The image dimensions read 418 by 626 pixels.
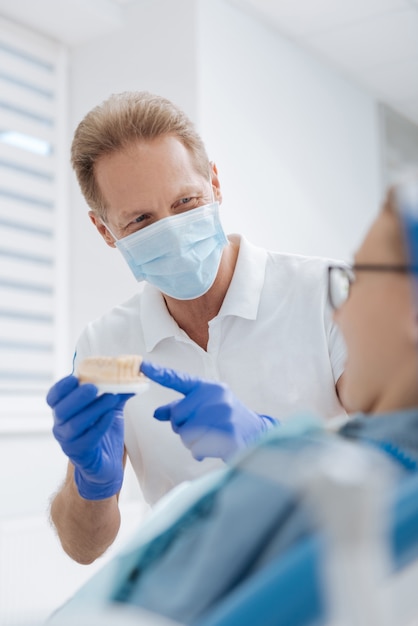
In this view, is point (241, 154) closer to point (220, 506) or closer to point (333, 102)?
point (333, 102)

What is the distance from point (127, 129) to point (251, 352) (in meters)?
0.53

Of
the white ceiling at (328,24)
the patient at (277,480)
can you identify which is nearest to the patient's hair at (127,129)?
the patient at (277,480)

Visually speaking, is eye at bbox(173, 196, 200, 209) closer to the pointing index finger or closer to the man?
the man

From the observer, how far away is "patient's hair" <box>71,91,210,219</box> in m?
1.74

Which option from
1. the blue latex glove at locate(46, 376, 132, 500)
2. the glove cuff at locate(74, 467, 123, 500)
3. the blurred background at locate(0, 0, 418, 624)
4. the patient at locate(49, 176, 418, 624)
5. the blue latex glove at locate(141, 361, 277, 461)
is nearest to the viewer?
the patient at locate(49, 176, 418, 624)

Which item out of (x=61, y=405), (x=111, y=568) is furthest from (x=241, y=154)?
(x=111, y=568)

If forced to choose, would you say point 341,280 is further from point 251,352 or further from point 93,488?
point 93,488

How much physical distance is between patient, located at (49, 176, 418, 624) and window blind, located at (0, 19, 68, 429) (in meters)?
2.68

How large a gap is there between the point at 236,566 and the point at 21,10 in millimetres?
3403

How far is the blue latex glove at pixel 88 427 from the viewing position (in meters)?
1.47

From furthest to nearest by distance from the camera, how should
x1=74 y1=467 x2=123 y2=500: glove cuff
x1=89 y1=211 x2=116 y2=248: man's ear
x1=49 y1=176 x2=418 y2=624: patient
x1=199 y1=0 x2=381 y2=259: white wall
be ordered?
x1=199 y1=0 x2=381 y2=259: white wall, x1=89 y1=211 x2=116 y2=248: man's ear, x1=74 y1=467 x2=123 y2=500: glove cuff, x1=49 y1=176 x2=418 y2=624: patient

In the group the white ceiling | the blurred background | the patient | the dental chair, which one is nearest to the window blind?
the blurred background

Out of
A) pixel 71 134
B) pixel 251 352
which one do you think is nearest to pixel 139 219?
pixel 251 352

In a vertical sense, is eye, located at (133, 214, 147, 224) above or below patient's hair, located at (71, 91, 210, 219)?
below
